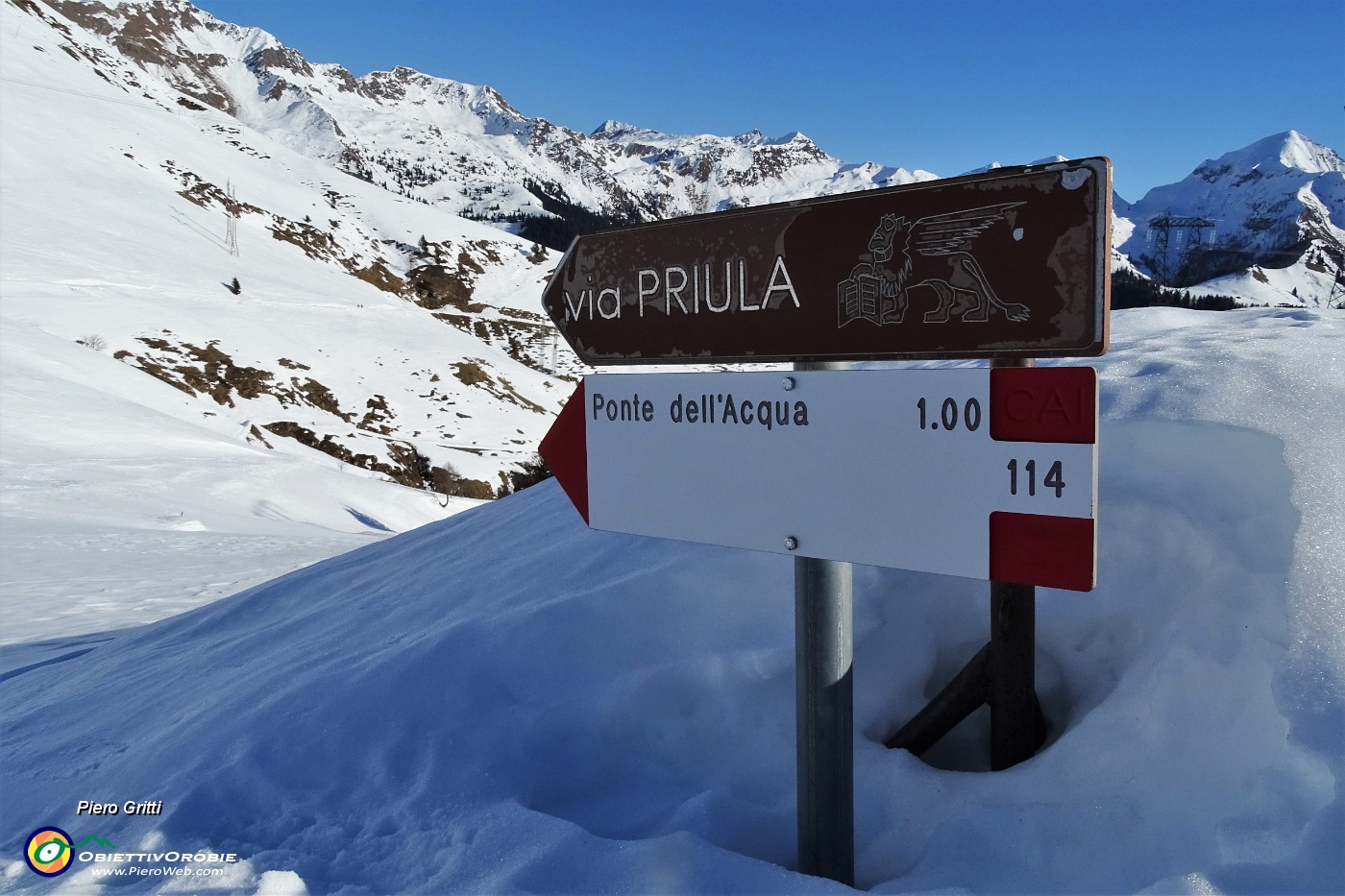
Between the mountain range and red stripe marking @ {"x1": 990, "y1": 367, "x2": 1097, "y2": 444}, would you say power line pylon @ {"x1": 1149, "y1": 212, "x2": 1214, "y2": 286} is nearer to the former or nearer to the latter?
the mountain range

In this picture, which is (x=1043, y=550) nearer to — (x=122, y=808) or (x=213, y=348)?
(x=122, y=808)

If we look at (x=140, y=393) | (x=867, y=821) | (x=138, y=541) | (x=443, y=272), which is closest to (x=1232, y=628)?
(x=867, y=821)

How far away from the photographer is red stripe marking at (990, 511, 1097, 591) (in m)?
1.47

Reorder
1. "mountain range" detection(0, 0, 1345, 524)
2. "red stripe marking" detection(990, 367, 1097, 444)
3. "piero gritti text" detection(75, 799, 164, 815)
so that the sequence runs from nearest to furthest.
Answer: "red stripe marking" detection(990, 367, 1097, 444), "piero gritti text" detection(75, 799, 164, 815), "mountain range" detection(0, 0, 1345, 524)

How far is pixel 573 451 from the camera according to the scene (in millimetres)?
2326

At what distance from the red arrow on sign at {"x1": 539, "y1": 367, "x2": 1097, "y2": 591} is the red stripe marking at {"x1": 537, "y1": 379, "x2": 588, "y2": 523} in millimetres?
56

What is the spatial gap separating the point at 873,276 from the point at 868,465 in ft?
1.32

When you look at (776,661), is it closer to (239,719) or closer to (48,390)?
(239,719)

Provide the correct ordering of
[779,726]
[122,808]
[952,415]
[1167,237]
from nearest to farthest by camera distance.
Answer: [952,415], [779,726], [122,808], [1167,237]

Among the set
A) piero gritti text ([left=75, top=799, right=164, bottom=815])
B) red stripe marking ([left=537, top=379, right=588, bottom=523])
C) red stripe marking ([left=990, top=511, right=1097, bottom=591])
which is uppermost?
red stripe marking ([left=537, top=379, right=588, bottom=523])

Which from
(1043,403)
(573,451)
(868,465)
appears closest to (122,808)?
(573,451)

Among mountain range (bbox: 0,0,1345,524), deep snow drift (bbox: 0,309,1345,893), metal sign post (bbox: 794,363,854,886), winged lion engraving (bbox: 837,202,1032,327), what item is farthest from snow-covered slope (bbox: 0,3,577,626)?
winged lion engraving (bbox: 837,202,1032,327)

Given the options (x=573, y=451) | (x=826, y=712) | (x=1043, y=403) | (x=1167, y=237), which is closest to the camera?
(x=1043, y=403)

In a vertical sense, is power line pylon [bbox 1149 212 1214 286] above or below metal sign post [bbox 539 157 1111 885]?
above
